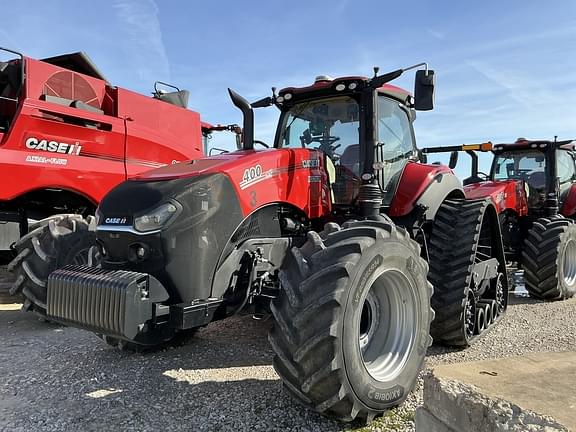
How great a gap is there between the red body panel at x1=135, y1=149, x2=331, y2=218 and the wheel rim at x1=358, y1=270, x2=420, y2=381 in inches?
38.7

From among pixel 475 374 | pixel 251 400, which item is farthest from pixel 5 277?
pixel 475 374

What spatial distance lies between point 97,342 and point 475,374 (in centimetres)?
368

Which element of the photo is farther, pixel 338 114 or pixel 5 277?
pixel 5 277

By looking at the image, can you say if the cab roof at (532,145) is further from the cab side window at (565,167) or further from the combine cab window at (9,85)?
the combine cab window at (9,85)

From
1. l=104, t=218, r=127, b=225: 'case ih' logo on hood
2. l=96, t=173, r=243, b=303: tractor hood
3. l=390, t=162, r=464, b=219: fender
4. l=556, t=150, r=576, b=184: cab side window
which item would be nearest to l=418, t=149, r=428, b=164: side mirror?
l=390, t=162, r=464, b=219: fender

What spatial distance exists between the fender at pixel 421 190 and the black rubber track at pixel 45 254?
293 centimetres

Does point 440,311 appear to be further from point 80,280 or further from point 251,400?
point 80,280

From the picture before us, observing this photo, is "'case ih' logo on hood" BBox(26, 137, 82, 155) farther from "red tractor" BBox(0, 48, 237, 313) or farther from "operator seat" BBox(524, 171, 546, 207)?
"operator seat" BBox(524, 171, 546, 207)

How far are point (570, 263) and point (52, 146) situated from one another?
7.69 m

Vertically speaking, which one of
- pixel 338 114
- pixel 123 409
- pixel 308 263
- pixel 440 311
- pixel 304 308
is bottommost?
pixel 123 409

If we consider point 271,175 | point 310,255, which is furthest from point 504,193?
point 310,255

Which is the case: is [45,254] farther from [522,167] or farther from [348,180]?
[522,167]

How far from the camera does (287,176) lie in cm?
397

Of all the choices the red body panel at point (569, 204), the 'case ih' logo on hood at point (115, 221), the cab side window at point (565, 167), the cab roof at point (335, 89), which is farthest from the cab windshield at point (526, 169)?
the 'case ih' logo on hood at point (115, 221)
